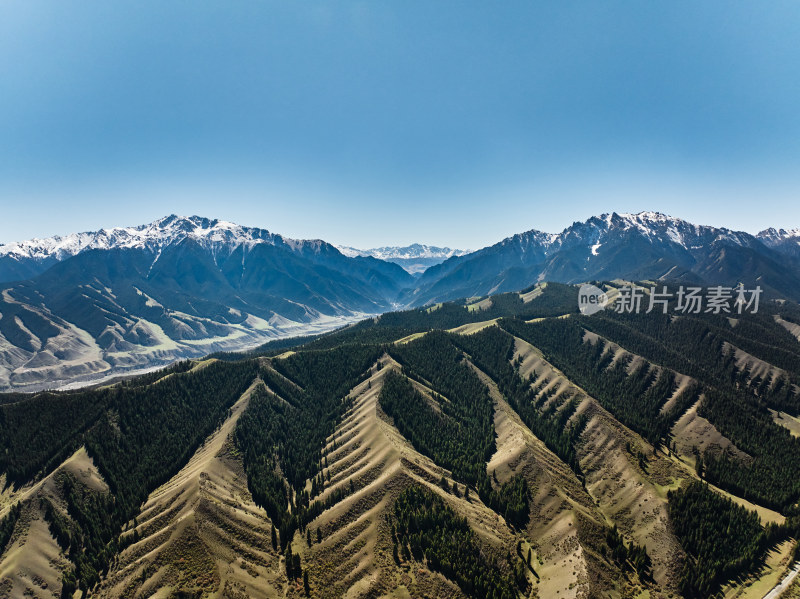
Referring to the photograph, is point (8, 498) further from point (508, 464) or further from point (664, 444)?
point (664, 444)

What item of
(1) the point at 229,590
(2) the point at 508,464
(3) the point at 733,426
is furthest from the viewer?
(3) the point at 733,426

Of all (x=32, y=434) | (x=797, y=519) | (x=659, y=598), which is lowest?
(x=659, y=598)

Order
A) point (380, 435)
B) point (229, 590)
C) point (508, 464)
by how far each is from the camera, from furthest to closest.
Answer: point (380, 435) < point (508, 464) < point (229, 590)

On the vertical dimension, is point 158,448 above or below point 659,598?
above

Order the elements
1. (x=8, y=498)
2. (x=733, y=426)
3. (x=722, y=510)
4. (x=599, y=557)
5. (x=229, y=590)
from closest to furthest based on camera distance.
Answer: (x=229, y=590) → (x=599, y=557) → (x=722, y=510) → (x=8, y=498) → (x=733, y=426)

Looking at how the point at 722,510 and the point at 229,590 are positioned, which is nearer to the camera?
the point at 229,590

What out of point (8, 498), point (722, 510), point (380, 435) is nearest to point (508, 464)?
point (380, 435)

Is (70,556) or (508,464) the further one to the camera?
(508,464)

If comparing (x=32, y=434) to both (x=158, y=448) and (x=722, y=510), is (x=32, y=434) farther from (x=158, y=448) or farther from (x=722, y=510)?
(x=722, y=510)

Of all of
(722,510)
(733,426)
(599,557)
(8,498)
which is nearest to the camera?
(599,557)

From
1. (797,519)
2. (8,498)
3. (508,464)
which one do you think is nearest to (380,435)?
(508,464)
